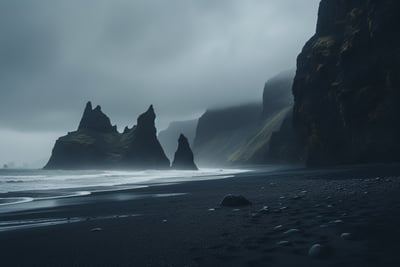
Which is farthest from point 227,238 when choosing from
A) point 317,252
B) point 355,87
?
point 355,87

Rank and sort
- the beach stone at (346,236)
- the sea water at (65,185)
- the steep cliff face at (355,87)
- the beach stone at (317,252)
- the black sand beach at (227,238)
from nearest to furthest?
1. the beach stone at (317,252)
2. the black sand beach at (227,238)
3. the beach stone at (346,236)
4. the sea water at (65,185)
5. the steep cliff face at (355,87)

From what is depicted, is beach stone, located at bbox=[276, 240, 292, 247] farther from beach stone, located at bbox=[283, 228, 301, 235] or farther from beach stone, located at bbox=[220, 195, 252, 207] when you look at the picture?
beach stone, located at bbox=[220, 195, 252, 207]

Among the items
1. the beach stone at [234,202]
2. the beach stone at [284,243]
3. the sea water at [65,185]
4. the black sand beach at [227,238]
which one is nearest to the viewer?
the black sand beach at [227,238]

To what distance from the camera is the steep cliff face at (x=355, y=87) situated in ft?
220

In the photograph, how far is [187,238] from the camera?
10.1 metres

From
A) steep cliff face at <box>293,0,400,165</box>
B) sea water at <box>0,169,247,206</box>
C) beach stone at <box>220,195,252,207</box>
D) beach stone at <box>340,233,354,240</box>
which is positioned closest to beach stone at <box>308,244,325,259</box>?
beach stone at <box>340,233,354,240</box>

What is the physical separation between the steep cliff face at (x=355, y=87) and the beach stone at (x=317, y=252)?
68.1m

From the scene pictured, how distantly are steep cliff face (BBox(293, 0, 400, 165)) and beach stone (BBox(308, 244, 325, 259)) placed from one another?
224 ft

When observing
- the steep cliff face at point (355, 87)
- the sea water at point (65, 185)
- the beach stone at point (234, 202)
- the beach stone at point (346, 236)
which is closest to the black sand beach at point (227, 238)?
the beach stone at point (346, 236)

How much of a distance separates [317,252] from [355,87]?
248ft

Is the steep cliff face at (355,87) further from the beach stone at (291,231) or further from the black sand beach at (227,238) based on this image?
the beach stone at (291,231)

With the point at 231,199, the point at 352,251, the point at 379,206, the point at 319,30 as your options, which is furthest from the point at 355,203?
the point at 319,30

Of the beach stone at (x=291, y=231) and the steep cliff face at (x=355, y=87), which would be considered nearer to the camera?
the beach stone at (x=291, y=231)

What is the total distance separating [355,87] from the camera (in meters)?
74.1
